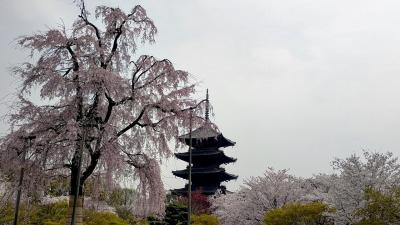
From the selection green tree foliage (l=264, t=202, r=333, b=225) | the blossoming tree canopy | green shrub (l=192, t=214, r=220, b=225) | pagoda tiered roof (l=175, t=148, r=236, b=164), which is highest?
pagoda tiered roof (l=175, t=148, r=236, b=164)

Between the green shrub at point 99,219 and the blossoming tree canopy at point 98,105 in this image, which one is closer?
the blossoming tree canopy at point 98,105

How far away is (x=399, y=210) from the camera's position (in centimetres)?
1892

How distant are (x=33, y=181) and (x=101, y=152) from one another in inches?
98.6

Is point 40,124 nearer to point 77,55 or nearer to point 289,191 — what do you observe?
point 77,55

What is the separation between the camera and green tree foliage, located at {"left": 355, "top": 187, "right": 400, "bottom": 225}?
62.2 ft

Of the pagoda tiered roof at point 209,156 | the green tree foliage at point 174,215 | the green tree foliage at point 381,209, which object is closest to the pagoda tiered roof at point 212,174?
the pagoda tiered roof at point 209,156

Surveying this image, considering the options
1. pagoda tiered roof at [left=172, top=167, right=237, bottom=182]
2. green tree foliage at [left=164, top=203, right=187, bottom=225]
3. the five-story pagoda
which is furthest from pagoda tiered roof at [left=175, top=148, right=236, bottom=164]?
green tree foliage at [left=164, top=203, right=187, bottom=225]

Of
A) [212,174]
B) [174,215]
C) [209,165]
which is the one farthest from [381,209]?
[209,165]

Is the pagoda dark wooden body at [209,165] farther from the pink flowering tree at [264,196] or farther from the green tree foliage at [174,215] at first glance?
the pink flowering tree at [264,196]

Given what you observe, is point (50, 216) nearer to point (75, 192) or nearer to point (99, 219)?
point (99, 219)

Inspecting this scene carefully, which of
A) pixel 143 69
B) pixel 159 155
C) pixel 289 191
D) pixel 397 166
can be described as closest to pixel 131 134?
pixel 159 155

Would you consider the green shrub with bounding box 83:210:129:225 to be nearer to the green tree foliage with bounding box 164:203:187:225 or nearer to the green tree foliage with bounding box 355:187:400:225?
the green tree foliage with bounding box 164:203:187:225

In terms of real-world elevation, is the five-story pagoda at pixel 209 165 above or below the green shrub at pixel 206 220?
above

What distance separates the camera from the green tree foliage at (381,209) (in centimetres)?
1895
